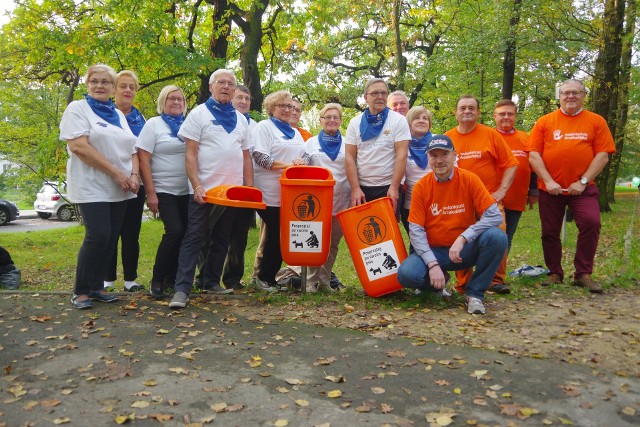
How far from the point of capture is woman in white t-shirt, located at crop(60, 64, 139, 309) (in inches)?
190

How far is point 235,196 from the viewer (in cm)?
527

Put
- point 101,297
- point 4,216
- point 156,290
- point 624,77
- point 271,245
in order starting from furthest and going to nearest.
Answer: point 4,216 < point 624,77 < point 271,245 < point 156,290 < point 101,297

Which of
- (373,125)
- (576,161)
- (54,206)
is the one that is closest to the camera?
(373,125)

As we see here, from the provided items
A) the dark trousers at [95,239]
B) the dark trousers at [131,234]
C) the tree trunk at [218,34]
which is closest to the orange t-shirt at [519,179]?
the dark trousers at [131,234]

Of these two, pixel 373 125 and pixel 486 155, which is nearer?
pixel 373 125

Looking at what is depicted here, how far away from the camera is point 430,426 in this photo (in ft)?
9.53

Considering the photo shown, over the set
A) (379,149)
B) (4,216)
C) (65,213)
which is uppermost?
(379,149)

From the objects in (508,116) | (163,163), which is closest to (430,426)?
(163,163)

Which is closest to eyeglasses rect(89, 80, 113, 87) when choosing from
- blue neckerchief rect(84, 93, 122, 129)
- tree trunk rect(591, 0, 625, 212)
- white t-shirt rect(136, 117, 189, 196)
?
blue neckerchief rect(84, 93, 122, 129)

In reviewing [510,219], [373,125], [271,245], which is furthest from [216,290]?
[510,219]

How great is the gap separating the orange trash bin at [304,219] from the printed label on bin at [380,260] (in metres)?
0.41

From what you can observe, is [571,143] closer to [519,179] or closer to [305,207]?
[519,179]

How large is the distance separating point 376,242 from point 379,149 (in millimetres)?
955

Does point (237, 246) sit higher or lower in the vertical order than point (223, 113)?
lower
